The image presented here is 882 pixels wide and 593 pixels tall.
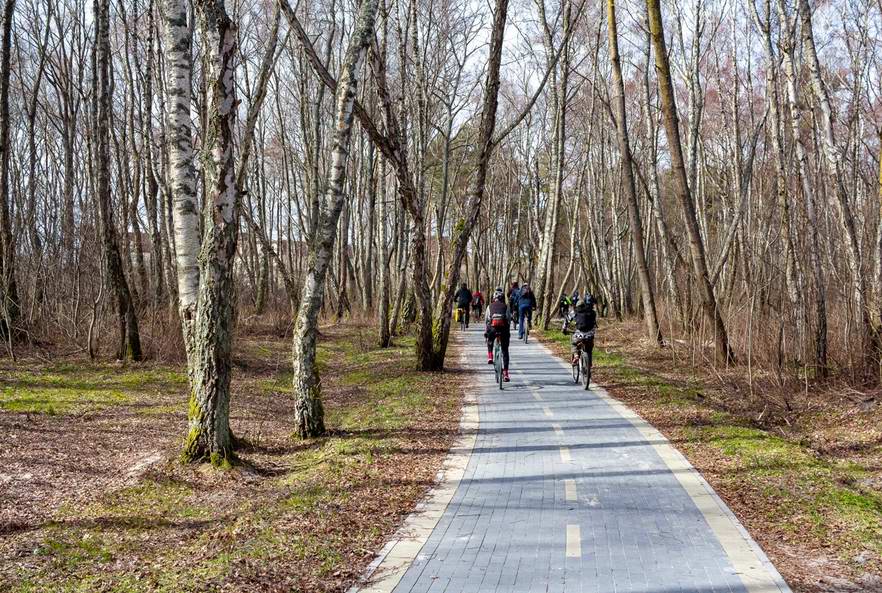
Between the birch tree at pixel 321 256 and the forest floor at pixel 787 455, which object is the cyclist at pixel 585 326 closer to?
the forest floor at pixel 787 455

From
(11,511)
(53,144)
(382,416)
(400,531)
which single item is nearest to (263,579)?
(400,531)

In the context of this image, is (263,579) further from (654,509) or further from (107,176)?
(107,176)

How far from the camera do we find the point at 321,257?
10570 mm

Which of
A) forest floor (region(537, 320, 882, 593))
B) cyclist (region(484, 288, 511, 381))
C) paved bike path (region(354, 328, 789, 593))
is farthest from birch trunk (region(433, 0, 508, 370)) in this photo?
paved bike path (region(354, 328, 789, 593))

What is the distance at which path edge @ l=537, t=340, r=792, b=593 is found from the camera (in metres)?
5.40

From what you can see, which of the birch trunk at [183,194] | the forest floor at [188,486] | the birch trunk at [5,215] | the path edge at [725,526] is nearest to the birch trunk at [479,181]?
the forest floor at [188,486]

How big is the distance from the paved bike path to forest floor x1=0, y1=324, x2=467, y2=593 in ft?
1.67

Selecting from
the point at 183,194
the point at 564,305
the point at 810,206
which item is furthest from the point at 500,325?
the point at 564,305

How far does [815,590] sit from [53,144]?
3840 centimetres

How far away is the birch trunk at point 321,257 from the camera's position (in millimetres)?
10492

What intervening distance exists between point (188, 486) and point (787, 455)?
6.92 meters

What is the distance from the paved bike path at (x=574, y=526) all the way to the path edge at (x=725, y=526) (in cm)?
2

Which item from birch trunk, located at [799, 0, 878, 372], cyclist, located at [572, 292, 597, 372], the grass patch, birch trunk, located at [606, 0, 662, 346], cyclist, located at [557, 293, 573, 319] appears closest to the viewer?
the grass patch

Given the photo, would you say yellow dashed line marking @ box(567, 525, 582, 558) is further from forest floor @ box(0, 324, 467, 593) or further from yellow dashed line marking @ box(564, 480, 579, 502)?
forest floor @ box(0, 324, 467, 593)
